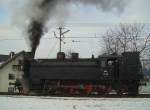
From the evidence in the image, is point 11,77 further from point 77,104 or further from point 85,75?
point 77,104

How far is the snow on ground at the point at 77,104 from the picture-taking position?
9.94 metres

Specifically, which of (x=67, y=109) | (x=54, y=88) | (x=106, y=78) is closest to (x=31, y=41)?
(x=54, y=88)

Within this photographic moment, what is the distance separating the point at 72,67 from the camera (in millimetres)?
23344

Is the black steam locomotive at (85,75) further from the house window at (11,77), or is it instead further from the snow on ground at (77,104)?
the house window at (11,77)

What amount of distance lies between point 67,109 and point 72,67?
1304 centimetres

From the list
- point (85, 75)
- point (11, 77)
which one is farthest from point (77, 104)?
point (11, 77)

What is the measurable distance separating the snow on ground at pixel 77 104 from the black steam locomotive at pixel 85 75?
1083cm

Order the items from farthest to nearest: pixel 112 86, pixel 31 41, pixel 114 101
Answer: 1. pixel 31 41
2. pixel 112 86
3. pixel 114 101

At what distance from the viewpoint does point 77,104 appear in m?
10.3

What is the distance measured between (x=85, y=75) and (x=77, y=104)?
12.7 metres

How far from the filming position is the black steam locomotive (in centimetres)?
2212

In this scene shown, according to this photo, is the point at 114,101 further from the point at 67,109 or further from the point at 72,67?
the point at 72,67

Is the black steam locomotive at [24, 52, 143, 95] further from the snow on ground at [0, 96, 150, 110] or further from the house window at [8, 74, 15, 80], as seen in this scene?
the house window at [8, 74, 15, 80]

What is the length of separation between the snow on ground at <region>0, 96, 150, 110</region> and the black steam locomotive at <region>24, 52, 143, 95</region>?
10.8 metres
